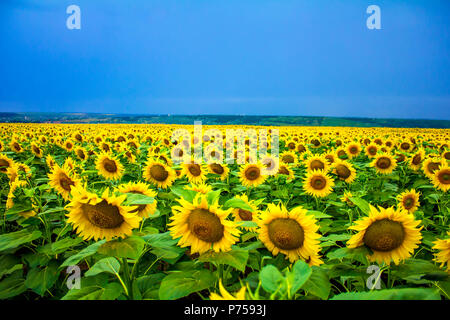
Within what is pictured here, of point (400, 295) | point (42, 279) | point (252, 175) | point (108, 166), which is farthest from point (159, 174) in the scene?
point (400, 295)

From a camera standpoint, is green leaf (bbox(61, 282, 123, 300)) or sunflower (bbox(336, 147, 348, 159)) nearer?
green leaf (bbox(61, 282, 123, 300))

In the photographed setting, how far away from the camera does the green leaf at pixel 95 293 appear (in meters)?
1.91

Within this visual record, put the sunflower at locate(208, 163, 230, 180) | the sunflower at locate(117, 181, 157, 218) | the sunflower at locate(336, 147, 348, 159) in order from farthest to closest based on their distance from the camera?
1. the sunflower at locate(336, 147, 348, 159)
2. the sunflower at locate(208, 163, 230, 180)
3. the sunflower at locate(117, 181, 157, 218)

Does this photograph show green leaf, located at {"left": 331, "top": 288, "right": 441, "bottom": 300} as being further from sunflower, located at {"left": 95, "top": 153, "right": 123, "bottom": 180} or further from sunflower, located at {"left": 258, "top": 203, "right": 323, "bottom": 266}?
sunflower, located at {"left": 95, "top": 153, "right": 123, "bottom": 180}

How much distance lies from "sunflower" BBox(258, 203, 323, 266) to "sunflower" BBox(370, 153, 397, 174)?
553cm

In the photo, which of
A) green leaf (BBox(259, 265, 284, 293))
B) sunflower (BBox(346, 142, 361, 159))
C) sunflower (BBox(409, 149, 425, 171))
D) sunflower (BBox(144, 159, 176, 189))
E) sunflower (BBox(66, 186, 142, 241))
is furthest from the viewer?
sunflower (BBox(346, 142, 361, 159))

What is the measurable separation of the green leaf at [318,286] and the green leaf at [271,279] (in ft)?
→ 2.23

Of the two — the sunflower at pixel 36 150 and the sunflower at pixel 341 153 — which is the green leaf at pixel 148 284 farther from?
the sunflower at pixel 36 150

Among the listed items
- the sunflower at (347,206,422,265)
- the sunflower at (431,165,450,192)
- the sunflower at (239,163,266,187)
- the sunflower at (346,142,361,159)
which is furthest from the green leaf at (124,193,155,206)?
the sunflower at (346,142,361,159)

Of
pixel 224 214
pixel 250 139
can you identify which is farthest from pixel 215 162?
pixel 250 139

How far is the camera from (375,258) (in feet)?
7.18

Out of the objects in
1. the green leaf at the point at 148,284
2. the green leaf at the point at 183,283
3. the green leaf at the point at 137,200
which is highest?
the green leaf at the point at 137,200

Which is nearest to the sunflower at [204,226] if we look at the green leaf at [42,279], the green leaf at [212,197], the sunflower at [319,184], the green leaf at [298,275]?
the green leaf at [212,197]

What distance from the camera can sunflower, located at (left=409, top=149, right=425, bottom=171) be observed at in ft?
24.7
